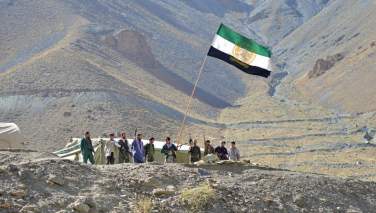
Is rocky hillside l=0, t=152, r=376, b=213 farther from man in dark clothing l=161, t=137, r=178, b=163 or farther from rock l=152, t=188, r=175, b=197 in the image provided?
man in dark clothing l=161, t=137, r=178, b=163

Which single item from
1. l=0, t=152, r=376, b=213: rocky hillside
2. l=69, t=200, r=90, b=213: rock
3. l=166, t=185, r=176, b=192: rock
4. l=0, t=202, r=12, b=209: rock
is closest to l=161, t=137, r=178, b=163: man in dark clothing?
l=0, t=152, r=376, b=213: rocky hillside

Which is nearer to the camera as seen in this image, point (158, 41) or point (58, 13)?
point (58, 13)

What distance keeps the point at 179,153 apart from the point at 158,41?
70555mm

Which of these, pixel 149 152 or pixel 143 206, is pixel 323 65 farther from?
pixel 143 206

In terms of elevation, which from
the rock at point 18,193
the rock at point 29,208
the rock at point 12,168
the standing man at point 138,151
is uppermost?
the standing man at point 138,151

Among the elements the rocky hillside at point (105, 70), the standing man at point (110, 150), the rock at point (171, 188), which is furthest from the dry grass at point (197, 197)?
the rocky hillside at point (105, 70)

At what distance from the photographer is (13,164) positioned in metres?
12.6

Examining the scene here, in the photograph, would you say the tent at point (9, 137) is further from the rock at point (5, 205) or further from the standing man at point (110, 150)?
the rock at point (5, 205)

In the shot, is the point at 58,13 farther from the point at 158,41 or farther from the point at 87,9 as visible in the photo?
the point at 158,41

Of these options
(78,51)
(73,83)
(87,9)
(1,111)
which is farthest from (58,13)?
(1,111)

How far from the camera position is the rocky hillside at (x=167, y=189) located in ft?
39.4

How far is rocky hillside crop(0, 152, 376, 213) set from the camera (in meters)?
12.0

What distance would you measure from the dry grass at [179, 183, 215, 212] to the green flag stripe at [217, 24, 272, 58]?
20.9ft

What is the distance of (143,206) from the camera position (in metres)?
12.3
